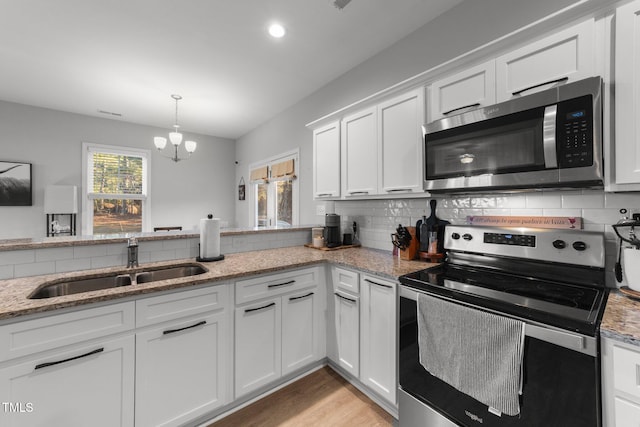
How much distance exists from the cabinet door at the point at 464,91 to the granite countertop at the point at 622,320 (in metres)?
1.11

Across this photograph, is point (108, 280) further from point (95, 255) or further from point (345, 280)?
point (345, 280)

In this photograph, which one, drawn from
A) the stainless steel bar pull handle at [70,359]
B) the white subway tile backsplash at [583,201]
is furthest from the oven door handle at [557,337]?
the stainless steel bar pull handle at [70,359]

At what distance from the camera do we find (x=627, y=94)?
1.10 meters

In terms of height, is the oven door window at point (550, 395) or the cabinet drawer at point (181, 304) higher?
the cabinet drawer at point (181, 304)

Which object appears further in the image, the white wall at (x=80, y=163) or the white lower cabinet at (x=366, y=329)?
the white wall at (x=80, y=163)

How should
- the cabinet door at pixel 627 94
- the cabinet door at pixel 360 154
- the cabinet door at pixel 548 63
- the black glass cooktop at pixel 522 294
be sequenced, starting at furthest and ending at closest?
the cabinet door at pixel 360 154
the cabinet door at pixel 548 63
the cabinet door at pixel 627 94
the black glass cooktop at pixel 522 294

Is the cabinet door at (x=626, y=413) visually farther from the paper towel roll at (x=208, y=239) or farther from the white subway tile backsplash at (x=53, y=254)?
the white subway tile backsplash at (x=53, y=254)

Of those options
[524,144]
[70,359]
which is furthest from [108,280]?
[524,144]

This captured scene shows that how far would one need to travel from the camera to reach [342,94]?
3.08m

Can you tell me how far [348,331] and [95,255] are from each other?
1813mm

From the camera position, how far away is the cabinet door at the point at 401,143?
73.2 inches

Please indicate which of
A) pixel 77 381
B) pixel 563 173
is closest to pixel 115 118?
pixel 77 381

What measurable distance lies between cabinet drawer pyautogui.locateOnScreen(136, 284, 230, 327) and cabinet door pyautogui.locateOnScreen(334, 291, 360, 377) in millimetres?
831

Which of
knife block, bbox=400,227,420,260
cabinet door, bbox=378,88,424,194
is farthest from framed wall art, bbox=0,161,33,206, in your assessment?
knife block, bbox=400,227,420,260
